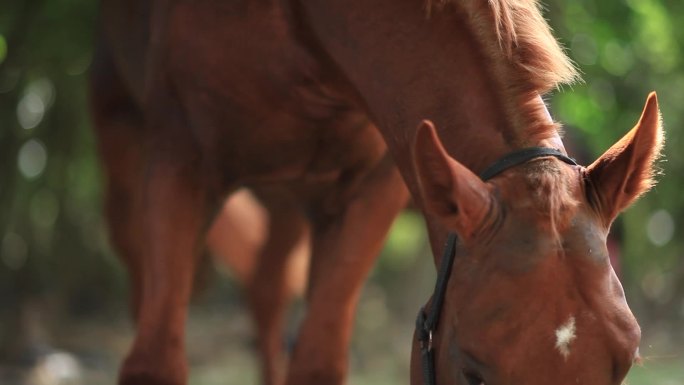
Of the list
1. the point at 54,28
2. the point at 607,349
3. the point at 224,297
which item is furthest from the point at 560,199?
the point at 224,297

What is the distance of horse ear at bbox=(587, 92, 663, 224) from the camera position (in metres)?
2.98

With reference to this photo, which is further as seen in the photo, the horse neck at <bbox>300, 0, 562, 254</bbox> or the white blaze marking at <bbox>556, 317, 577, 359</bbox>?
the horse neck at <bbox>300, 0, 562, 254</bbox>

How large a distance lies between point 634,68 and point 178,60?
372 centimetres

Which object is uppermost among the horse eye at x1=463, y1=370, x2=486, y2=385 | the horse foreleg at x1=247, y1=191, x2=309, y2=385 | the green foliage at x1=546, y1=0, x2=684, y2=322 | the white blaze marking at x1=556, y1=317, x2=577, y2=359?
the white blaze marking at x1=556, y1=317, x2=577, y2=359

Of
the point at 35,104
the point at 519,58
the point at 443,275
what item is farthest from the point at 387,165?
the point at 35,104

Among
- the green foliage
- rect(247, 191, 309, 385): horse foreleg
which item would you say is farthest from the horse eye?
rect(247, 191, 309, 385): horse foreleg

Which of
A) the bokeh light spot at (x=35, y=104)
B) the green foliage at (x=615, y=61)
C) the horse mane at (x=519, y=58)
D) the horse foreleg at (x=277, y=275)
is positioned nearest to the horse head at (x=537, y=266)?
the horse mane at (x=519, y=58)

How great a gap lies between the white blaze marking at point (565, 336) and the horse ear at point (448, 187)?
1.09ft

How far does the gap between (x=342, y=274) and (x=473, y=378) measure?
5.54 ft

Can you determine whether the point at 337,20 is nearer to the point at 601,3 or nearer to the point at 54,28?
the point at 601,3

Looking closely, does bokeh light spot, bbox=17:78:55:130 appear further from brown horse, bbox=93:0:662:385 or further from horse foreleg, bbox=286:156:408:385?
horse foreleg, bbox=286:156:408:385

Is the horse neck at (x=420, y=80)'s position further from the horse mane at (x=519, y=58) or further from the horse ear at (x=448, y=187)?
the horse ear at (x=448, y=187)

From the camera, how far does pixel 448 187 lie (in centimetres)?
294

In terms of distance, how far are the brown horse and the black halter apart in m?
0.03
